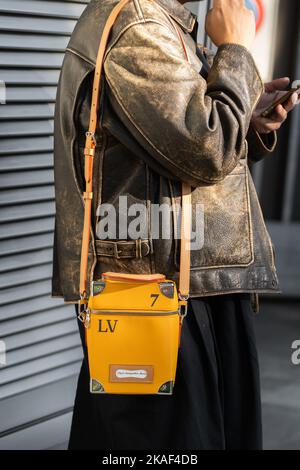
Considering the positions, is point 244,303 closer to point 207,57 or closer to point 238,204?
point 238,204

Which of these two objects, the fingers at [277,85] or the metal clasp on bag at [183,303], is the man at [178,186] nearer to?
the metal clasp on bag at [183,303]

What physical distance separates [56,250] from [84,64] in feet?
2.00

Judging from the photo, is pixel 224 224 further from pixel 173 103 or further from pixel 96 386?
pixel 96 386

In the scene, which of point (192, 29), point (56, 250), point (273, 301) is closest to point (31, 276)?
point (56, 250)

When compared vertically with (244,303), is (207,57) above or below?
above

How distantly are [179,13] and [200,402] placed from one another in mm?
1127

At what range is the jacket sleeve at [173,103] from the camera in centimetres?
205

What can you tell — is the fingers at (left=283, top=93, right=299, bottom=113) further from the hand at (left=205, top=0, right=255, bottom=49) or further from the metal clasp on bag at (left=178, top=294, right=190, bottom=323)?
the metal clasp on bag at (left=178, top=294, right=190, bottom=323)

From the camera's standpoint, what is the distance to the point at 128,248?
2.23 metres

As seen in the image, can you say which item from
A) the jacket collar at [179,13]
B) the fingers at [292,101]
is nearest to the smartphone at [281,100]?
the fingers at [292,101]

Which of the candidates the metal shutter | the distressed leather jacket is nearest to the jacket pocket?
the distressed leather jacket

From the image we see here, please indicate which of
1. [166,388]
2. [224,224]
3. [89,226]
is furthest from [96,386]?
[224,224]

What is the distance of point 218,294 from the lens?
2318 millimetres
